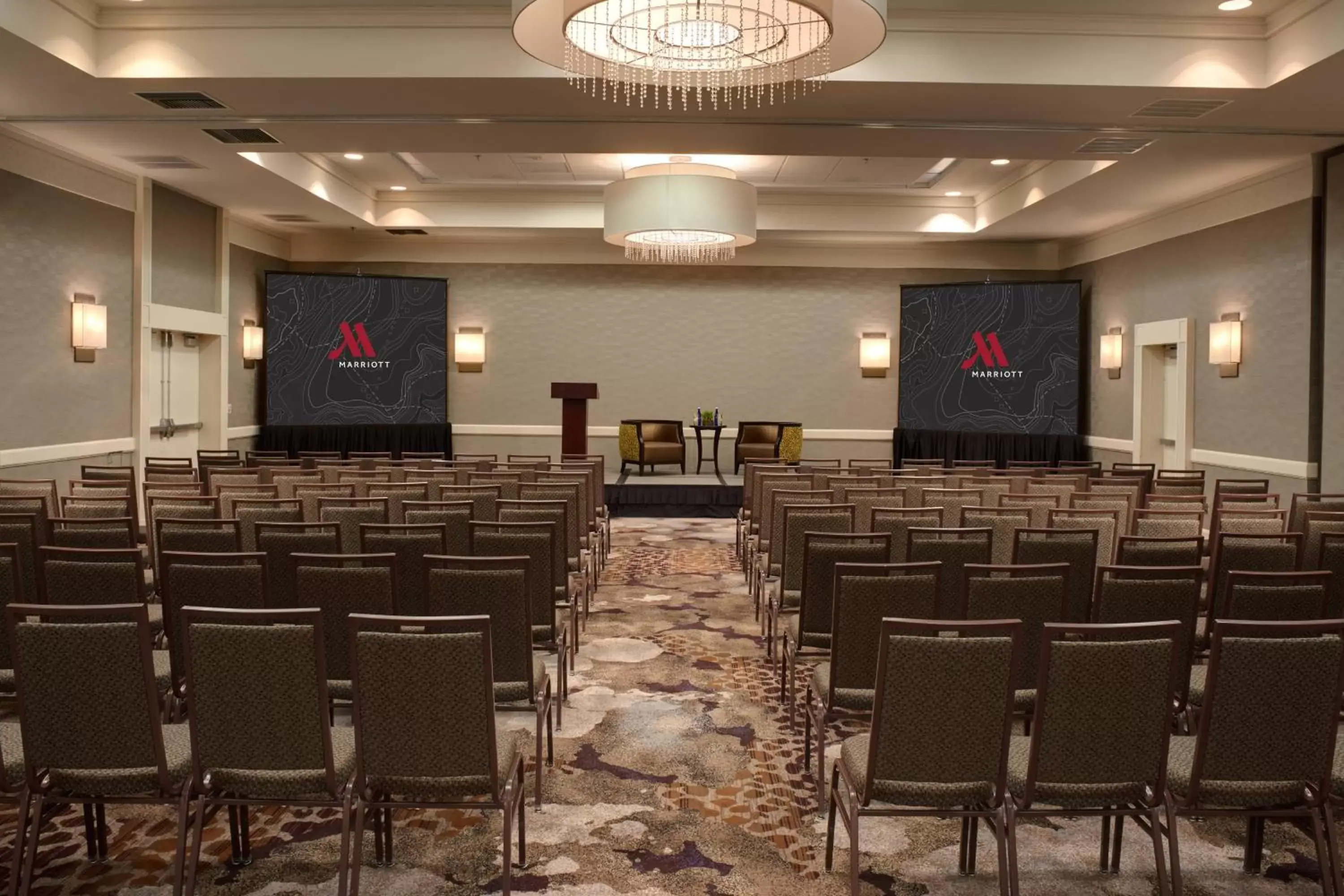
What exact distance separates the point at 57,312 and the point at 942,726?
10060 millimetres

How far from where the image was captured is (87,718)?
280 centimetres

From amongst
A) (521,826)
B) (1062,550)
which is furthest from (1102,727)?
(1062,550)

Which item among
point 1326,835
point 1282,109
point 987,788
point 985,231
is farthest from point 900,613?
point 985,231

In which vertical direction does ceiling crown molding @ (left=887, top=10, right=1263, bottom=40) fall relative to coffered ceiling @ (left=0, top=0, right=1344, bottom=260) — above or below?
above

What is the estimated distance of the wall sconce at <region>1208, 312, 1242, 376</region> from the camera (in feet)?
35.8

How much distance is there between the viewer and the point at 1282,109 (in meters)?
8.12

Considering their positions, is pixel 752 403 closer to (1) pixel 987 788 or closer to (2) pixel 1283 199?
(2) pixel 1283 199

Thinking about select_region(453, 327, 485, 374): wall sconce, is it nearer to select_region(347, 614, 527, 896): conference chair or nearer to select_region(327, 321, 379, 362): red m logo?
select_region(327, 321, 379, 362): red m logo

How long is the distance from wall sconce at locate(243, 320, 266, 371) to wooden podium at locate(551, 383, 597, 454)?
16.0 feet

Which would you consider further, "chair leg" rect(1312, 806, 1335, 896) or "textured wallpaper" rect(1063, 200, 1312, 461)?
"textured wallpaper" rect(1063, 200, 1312, 461)

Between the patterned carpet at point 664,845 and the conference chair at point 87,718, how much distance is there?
366 millimetres

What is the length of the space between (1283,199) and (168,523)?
10.4 meters

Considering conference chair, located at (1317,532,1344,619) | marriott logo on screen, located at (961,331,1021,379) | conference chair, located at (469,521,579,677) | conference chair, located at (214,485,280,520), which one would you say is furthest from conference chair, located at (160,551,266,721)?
marriott logo on screen, located at (961,331,1021,379)

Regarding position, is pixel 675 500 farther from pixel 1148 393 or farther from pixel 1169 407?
pixel 1169 407
